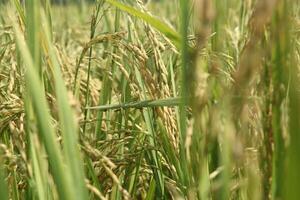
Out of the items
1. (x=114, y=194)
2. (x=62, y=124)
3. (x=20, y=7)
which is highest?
(x=20, y=7)

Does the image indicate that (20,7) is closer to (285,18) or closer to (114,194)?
(114,194)

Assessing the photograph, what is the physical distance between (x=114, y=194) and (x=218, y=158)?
0.17 metres

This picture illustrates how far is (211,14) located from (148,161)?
1.99 feet

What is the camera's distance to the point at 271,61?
420mm

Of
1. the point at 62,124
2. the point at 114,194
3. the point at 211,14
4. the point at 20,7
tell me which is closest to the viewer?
the point at 211,14

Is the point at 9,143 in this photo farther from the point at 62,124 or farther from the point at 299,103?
the point at 299,103

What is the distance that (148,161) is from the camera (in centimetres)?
90

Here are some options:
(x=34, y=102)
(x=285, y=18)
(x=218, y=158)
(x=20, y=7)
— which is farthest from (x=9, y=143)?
(x=285, y=18)

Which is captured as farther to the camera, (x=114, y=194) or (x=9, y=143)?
Answer: (x=9, y=143)

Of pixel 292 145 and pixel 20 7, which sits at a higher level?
pixel 20 7

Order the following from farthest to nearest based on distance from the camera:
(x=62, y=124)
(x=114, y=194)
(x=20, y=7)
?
(x=20, y=7) < (x=114, y=194) < (x=62, y=124)

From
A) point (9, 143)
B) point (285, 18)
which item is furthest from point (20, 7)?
point (285, 18)

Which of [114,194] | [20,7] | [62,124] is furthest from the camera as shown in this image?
[20,7]

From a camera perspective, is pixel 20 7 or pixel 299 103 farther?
pixel 20 7
